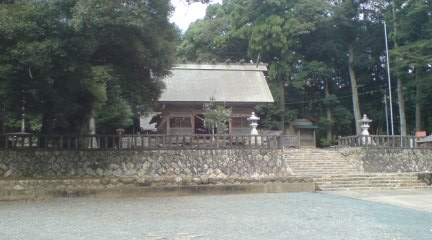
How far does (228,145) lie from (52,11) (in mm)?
9919

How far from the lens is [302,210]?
1097cm

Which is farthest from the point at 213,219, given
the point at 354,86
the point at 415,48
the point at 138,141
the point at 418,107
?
the point at 354,86

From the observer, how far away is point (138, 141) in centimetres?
1909

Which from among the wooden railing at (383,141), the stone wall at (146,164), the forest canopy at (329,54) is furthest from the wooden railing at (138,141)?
the forest canopy at (329,54)

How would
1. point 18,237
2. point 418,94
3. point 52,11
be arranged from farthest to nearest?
point 418,94, point 52,11, point 18,237

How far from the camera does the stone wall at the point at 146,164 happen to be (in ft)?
53.0

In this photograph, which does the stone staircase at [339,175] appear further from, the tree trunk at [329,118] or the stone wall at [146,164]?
the tree trunk at [329,118]

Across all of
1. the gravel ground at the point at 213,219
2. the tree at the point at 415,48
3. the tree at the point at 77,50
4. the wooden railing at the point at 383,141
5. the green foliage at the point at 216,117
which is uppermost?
the tree at the point at 415,48

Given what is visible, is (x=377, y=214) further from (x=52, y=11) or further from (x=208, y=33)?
(x=208, y=33)

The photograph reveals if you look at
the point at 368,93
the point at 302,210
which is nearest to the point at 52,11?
the point at 302,210

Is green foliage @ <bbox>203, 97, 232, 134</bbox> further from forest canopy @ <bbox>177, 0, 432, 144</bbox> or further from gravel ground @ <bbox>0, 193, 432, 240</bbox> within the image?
gravel ground @ <bbox>0, 193, 432, 240</bbox>

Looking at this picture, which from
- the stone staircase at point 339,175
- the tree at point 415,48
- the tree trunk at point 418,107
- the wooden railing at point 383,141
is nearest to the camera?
the stone staircase at point 339,175

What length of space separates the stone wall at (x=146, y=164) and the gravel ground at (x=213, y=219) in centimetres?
304

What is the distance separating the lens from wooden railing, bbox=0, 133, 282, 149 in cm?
1669
